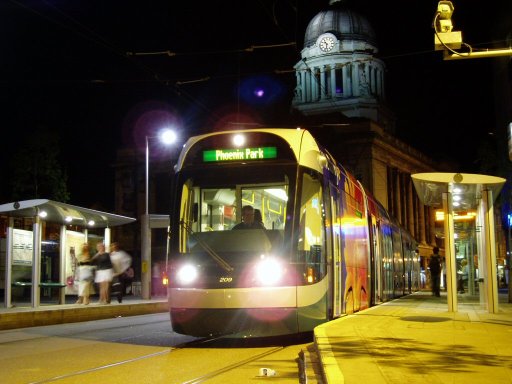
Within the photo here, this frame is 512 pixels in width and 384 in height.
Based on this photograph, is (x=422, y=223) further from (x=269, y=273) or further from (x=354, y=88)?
(x=269, y=273)

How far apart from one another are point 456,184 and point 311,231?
4.84 meters

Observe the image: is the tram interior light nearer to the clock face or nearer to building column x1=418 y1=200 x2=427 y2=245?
the clock face

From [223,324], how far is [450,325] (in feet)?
13.4

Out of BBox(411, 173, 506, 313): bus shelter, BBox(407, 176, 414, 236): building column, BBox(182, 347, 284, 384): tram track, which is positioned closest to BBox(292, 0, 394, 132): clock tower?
BBox(407, 176, 414, 236): building column

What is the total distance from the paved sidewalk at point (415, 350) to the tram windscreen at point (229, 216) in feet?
5.54

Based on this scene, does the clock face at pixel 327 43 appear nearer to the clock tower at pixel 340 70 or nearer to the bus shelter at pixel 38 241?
the clock tower at pixel 340 70

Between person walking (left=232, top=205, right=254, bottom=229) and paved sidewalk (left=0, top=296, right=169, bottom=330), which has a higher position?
person walking (left=232, top=205, right=254, bottom=229)

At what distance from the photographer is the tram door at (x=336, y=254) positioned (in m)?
12.8

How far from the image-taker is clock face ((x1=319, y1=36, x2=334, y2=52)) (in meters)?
90.1

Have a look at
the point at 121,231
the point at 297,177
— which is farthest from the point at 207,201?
the point at 121,231

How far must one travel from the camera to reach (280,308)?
1065 centimetres

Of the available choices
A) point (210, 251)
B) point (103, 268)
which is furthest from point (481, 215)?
point (103, 268)

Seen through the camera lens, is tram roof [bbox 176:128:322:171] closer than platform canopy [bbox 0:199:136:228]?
Yes

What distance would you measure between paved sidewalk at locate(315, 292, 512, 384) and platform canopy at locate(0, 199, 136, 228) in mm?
9683
